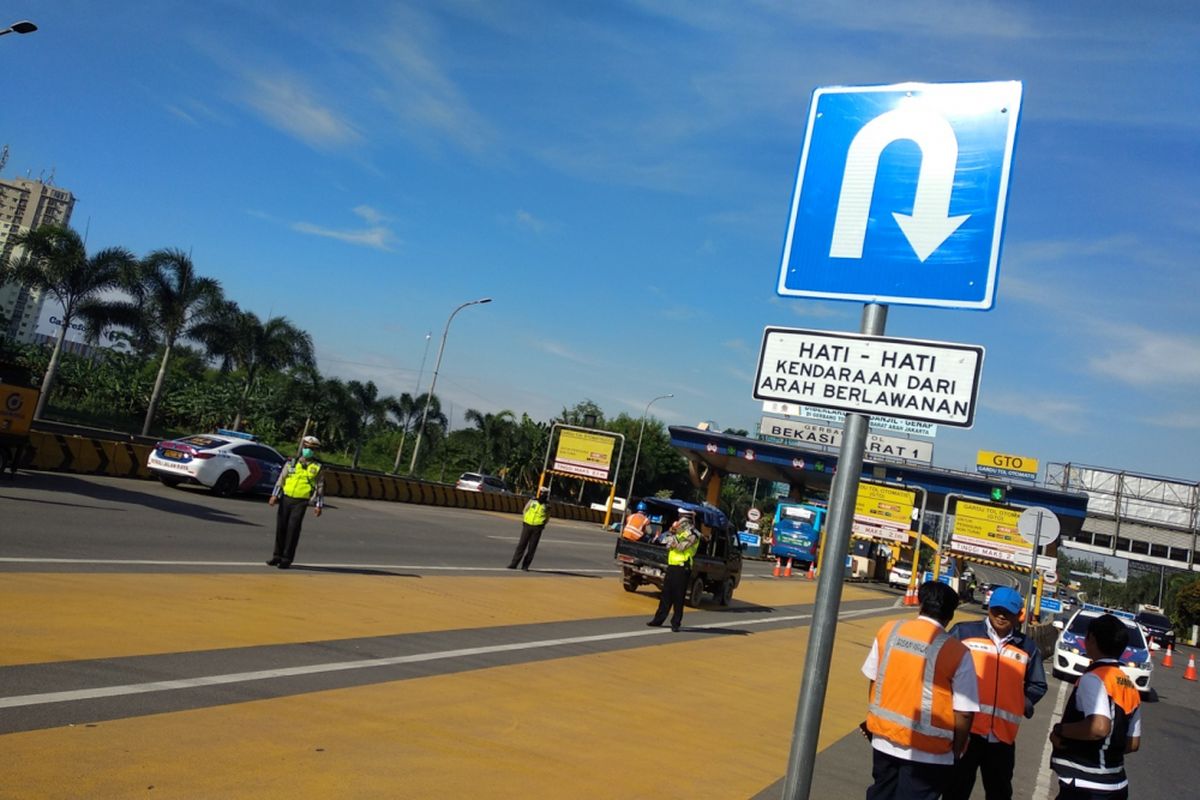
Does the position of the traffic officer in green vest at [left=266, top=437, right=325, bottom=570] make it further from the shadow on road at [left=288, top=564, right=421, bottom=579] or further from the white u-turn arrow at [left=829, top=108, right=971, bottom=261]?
the white u-turn arrow at [left=829, top=108, right=971, bottom=261]

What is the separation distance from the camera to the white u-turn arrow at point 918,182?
3725mm

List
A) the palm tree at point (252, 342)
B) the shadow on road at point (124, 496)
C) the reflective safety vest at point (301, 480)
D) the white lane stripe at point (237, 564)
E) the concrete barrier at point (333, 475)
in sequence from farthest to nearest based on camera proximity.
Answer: the palm tree at point (252, 342)
the concrete barrier at point (333, 475)
the shadow on road at point (124, 496)
the reflective safety vest at point (301, 480)
the white lane stripe at point (237, 564)

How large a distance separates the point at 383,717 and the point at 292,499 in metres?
6.92

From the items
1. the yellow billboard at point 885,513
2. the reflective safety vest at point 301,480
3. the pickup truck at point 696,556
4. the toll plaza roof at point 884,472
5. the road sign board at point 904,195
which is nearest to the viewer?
the road sign board at point 904,195

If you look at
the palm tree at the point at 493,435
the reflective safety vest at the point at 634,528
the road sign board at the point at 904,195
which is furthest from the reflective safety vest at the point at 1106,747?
the palm tree at the point at 493,435

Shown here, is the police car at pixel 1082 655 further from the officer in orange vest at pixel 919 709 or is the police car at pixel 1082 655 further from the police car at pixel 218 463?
the police car at pixel 218 463

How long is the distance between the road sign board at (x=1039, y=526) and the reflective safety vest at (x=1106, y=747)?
37.2ft

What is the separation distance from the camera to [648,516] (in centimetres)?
2053

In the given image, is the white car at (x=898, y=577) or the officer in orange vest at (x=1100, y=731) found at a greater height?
the white car at (x=898, y=577)

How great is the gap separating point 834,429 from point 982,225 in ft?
186

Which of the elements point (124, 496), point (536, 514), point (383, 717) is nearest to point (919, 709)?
point (383, 717)

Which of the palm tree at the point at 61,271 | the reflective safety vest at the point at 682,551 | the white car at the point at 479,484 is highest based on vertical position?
the palm tree at the point at 61,271

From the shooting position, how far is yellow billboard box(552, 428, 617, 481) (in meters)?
47.2

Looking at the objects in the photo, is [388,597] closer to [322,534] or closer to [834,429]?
[322,534]
